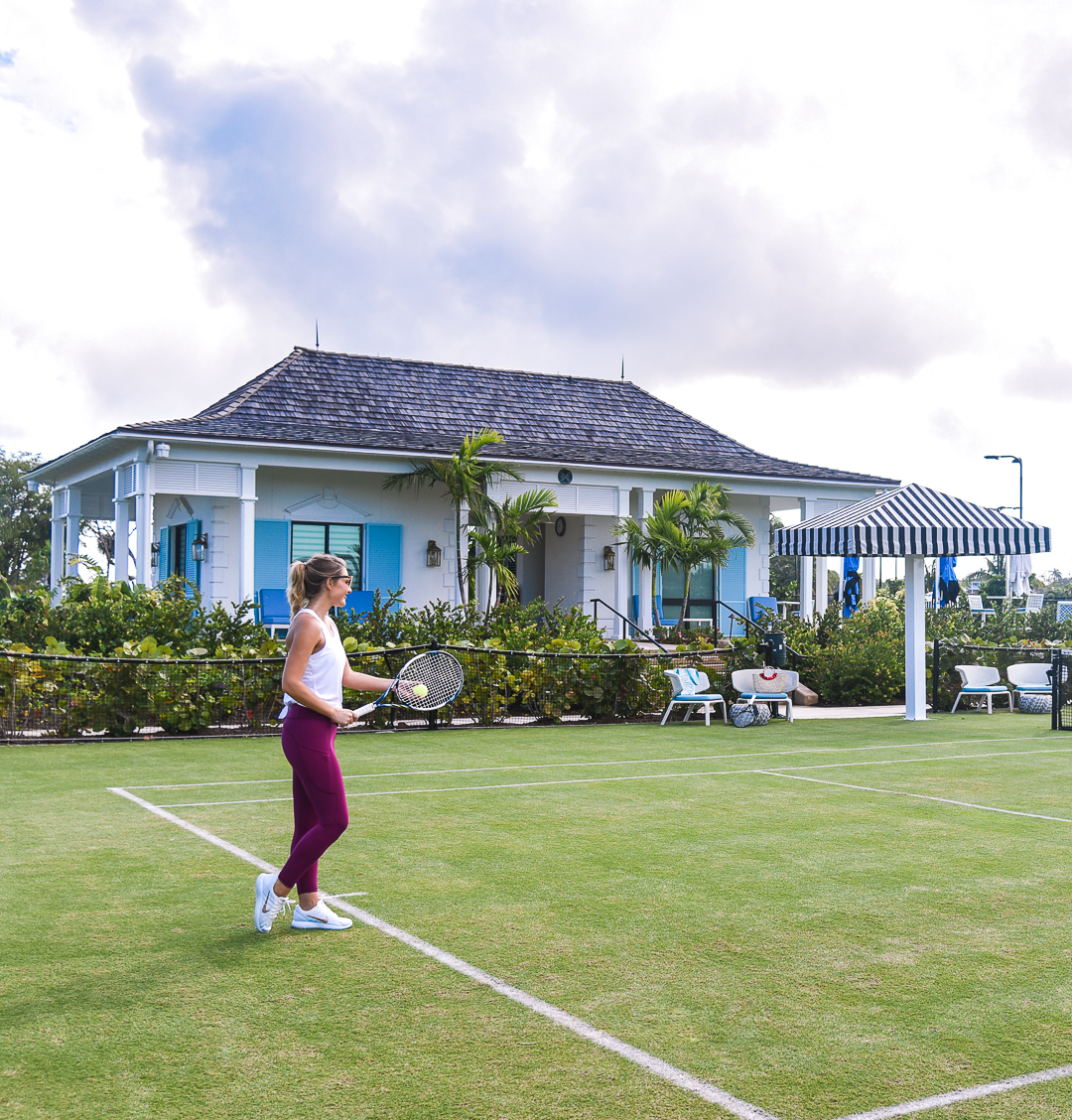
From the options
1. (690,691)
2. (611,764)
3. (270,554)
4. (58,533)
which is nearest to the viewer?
(611,764)

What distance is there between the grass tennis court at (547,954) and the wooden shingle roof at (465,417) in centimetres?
1248

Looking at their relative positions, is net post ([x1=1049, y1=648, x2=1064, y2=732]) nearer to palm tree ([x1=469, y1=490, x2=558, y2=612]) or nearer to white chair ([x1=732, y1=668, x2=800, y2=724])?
white chair ([x1=732, y1=668, x2=800, y2=724])

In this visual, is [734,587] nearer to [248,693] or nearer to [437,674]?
[248,693]

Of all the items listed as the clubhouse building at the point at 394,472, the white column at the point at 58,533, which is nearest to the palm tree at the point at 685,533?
the clubhouse building at the point at 394,472

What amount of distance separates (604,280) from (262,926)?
1932cm

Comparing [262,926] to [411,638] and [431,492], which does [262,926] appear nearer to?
[411,638]

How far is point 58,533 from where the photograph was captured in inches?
1088

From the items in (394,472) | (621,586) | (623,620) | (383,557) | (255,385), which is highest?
(255,385)

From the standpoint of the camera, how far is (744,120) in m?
16.8

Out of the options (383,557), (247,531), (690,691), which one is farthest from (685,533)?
(247,531)

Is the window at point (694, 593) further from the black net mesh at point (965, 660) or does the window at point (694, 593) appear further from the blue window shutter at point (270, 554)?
the blue window shutter at point (270, 554)

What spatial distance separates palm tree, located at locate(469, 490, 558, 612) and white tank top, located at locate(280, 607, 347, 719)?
15786 millimetres

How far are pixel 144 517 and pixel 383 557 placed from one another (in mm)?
4864

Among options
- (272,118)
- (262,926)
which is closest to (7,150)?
(272,118)
